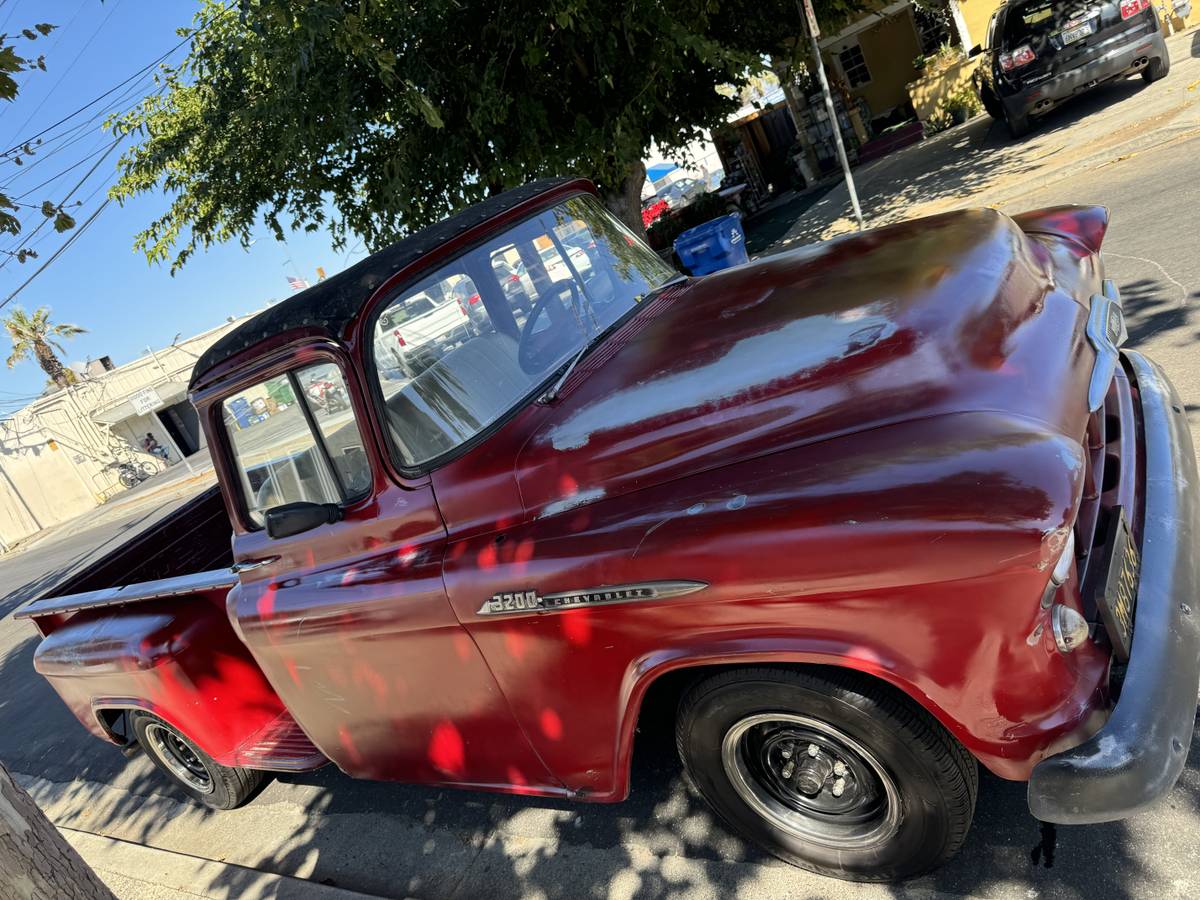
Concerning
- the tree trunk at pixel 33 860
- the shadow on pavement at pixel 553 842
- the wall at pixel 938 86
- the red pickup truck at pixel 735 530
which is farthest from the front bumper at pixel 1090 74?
the tree trunk at pixel 33 860

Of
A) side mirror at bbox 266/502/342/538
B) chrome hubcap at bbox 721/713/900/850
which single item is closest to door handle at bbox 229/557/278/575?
side mirror at bbox 266/502/342/538

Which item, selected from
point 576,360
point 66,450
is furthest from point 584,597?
point 66,450

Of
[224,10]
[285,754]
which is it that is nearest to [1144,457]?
[285,754]

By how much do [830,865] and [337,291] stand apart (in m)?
2.45

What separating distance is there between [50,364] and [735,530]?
45490 millimetres

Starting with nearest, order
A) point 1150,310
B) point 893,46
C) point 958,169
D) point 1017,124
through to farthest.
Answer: point 1150,310 < point 1017,124 < point 958,169 < point 893,46

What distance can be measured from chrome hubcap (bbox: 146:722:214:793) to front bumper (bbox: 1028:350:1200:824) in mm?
3929

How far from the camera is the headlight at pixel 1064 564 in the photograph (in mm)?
1673

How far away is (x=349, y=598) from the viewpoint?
269cm

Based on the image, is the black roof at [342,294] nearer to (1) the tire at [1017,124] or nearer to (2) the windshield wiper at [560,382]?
(2) the windshield wiper at [560,382]

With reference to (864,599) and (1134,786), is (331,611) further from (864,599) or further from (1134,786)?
(1134,786)

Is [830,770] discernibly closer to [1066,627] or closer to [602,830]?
[1066,627]

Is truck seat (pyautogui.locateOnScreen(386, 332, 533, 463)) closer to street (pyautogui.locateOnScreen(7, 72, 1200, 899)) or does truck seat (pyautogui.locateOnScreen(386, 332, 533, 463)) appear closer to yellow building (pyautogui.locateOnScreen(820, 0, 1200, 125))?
street (pyautogui.locateOnScreen(7, 72, 1200, 899))

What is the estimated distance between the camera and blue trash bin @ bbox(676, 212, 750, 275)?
9562 mm
